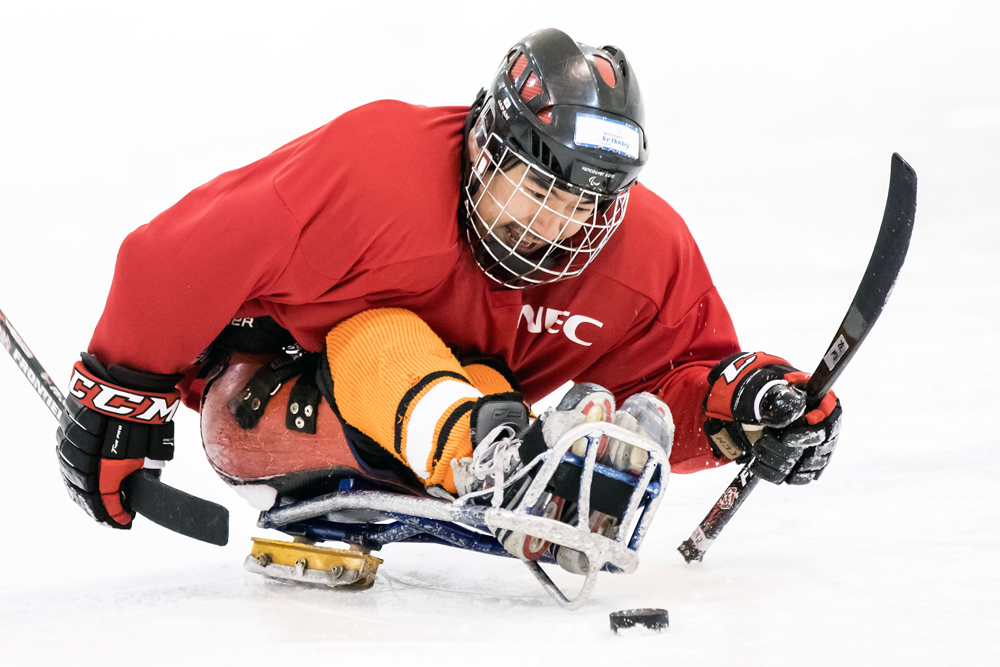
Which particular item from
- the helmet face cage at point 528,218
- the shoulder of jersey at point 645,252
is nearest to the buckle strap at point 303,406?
the helmet face cage at point 528,218

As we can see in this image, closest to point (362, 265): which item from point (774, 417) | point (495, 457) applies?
point (495, 457)

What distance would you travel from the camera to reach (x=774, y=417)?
1855 millimetres

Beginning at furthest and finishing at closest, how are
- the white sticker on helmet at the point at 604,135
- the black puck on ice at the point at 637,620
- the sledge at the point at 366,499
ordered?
1. the white sticker on helmet at the point at 604,135
2. the sledge at the point at 366,499
3. the black puck on ice at the point at 637,620

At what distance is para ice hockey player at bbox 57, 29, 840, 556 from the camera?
1.79 meters

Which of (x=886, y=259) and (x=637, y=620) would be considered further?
(x=886, y=259)

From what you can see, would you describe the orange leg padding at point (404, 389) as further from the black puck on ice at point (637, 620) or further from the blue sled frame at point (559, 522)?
the black puck on ice at point (637, 620)

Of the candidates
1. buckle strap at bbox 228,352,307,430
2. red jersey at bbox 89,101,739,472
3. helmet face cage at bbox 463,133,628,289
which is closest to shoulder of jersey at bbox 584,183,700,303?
red jersey at bbox 89,101,739,472

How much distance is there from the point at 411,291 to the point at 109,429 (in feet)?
2.13

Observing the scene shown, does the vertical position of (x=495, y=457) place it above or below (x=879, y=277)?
below

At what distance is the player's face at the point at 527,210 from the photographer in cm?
183

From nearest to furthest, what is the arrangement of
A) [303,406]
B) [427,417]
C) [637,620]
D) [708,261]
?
1. [637,620]
2. [427,417]
3. [303,406]
4. [708,261]

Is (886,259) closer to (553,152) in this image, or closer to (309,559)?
(553,152)

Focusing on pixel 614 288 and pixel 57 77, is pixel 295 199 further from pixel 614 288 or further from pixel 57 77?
pixel 57 77

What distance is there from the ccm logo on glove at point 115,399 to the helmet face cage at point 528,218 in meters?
0.70
